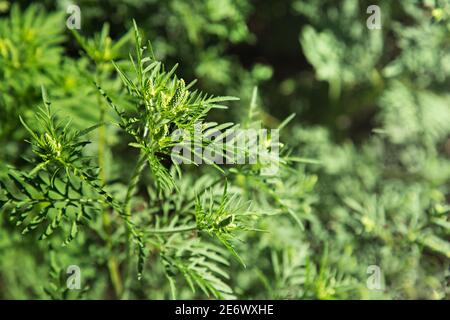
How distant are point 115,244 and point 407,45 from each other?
1272 mm

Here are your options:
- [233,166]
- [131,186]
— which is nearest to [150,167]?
[131,186]

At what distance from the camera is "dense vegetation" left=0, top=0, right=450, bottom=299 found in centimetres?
116

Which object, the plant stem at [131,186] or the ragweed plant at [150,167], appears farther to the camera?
the plant stem at [131,186]

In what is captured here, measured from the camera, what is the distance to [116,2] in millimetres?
2027

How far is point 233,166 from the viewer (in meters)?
2.06

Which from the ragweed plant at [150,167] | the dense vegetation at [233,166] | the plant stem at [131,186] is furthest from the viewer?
the dense vegetation at [233,166]

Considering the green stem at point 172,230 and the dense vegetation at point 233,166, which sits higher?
the dense vegetation at point 233,166

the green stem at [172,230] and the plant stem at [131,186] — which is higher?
the plant stem at [131,186]

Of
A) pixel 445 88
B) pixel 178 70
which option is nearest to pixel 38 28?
pixel 178 70

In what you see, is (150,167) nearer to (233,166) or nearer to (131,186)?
(131,186)

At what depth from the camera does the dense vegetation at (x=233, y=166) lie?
45.7 inches

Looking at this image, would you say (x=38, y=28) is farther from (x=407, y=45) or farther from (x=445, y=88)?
(x=445, y=88)

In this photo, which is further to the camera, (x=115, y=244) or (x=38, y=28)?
(x=38, y=28)

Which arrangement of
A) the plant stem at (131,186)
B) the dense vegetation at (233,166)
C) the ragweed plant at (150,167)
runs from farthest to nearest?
the dense vegetation at (233,166)
the plant stem at (131,186)
the ragweed plant at (150,167)
